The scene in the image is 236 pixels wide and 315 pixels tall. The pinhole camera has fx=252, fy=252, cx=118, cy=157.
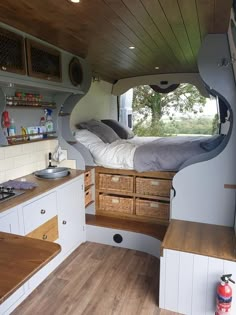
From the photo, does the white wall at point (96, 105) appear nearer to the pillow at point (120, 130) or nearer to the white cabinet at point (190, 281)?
the pillow at point (120, 130)

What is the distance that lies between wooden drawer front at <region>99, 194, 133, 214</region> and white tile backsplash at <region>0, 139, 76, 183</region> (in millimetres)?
551

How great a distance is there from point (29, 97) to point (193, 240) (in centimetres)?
199

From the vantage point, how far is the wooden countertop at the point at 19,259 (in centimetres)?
87

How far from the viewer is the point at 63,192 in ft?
7.78

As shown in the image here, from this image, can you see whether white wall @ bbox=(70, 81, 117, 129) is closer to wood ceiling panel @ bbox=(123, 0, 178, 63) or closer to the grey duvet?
the grey duvet

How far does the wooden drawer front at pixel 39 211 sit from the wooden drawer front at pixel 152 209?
103 cm

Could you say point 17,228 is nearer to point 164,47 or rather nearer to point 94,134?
point 94,134

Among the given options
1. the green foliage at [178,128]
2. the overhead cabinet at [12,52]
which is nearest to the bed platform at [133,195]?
the overhead cabinet at [12,52]

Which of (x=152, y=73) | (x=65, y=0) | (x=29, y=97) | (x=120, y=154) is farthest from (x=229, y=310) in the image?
(x=152, y=73)

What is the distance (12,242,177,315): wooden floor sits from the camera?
190 centimetres

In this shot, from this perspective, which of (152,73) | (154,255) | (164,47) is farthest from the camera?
(152,73)

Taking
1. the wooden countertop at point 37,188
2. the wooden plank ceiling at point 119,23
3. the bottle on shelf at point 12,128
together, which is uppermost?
the wooden plank ceiling at point 119,23

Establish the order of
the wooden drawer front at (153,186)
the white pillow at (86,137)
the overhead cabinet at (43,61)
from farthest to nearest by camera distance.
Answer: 1. the white pillow at (86,137)
2. the wooden drawer front at (153,186)
3. the overhead cabinet at (43,61)

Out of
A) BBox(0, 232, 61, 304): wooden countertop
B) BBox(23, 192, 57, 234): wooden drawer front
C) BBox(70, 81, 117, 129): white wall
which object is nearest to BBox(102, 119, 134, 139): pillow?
BBox(70, 81, 117, 129): white wall
